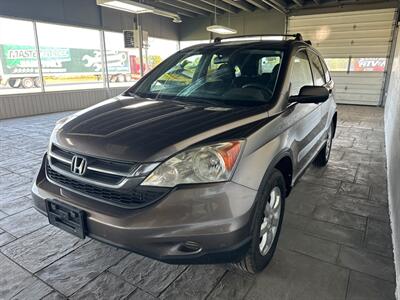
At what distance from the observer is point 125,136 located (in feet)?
4.87

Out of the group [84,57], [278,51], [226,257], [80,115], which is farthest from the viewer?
[84,57]

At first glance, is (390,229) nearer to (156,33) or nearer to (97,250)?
(97,250)

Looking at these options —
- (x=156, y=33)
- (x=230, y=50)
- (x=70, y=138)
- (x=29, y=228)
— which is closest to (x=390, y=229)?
(x=230, y=50)

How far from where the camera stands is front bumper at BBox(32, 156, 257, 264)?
1290mm

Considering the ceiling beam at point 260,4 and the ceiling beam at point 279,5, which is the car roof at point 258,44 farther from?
the ceiling beam at point 260,4

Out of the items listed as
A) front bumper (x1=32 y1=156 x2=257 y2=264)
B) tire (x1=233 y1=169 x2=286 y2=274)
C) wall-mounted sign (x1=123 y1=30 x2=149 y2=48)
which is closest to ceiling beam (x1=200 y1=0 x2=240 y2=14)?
wall-mounted sign (x1=123 y1=30 x2=149 y2=48)

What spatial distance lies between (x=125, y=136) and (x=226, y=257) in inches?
30.4

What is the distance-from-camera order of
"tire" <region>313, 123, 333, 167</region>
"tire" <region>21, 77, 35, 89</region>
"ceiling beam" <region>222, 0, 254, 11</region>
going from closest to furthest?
"tire" <region>313, 123, 333, 167</region>, "tire" <region>21, 77, 35, 89</region>, "ceiling beam" <region>222, 0, 254, 11</region>

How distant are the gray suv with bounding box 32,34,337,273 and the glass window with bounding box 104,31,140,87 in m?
8.57

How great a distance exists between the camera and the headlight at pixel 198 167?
4.37 feet

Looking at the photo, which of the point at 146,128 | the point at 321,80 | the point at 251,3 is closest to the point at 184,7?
the point at 251,3

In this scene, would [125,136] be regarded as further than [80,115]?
No

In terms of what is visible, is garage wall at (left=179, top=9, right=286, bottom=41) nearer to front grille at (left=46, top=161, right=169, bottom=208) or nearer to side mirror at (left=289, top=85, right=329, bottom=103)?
side mirror at (left=289, top=85, right=329, bottom=103)

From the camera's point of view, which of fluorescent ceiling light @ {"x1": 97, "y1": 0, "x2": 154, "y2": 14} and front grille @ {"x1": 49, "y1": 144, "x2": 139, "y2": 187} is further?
fluorescent ceiling light @ {"x1": 97, "y1": 0, "x2": 154, "y2": 14}
